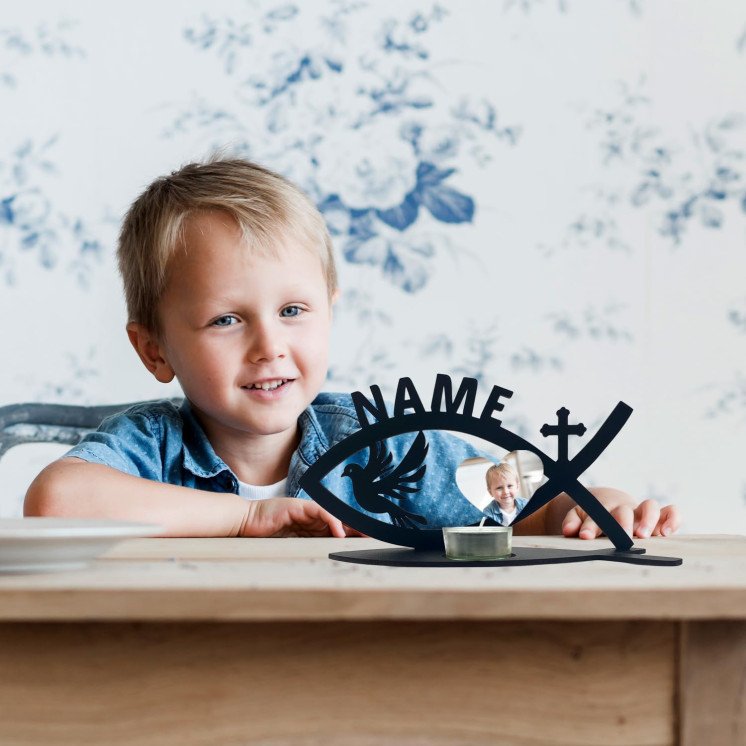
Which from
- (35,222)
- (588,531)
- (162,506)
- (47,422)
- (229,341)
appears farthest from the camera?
(35,222)

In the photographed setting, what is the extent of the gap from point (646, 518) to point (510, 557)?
1.03 feet

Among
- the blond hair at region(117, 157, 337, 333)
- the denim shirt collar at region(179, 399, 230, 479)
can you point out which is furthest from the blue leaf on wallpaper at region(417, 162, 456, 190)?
the denim shirt collar at region(179, 399, 230, 479)

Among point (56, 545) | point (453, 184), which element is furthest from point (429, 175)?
point (56, 545)

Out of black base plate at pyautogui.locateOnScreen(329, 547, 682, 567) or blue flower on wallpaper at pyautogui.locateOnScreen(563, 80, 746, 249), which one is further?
blue flower on wallpaper at pyautogui.locateOnScreen(563, 80, 746, 249)

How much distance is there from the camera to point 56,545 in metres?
0.62

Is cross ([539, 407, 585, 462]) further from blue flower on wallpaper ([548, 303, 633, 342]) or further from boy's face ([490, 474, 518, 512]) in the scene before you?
blue flower on wallpaper ([548, 303, 633, 342])

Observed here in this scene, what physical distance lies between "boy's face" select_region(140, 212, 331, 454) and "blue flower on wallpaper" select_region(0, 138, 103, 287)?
2.18 feet

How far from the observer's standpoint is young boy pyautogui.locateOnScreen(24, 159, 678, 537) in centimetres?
130

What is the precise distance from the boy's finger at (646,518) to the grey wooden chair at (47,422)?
99 cm

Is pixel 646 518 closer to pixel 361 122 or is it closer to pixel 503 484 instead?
pixel 503 484

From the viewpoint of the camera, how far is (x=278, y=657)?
0.59 meters


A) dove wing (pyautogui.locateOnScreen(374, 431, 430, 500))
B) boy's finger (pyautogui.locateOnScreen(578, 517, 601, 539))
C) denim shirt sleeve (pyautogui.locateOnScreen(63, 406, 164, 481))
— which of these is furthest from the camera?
denim shirt sleeve (pyautogui.locateOnScreen(63, 406, 164, 481))

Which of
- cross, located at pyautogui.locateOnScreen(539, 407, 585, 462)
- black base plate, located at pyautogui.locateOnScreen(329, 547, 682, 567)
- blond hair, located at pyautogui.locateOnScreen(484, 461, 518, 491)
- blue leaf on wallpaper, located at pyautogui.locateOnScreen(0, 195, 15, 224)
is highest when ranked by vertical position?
blue leaf on wallpaper, located at pyautogui.locateOnScreen(0, 195, 15, 224)

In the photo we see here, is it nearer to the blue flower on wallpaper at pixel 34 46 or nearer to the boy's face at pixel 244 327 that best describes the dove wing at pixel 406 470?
the boy's face at pixel 244 327
